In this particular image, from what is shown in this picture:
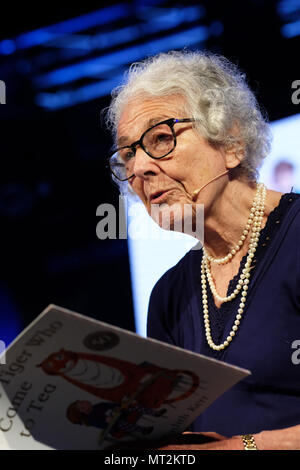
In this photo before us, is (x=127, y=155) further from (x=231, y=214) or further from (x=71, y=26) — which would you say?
(x=71, y=26)

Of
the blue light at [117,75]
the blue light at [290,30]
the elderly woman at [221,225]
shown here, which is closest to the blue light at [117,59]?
the blue light at [117,75]

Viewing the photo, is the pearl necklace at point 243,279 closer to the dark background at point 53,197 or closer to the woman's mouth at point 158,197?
the woman's mouth at point 158,197

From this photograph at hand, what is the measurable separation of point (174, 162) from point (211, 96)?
0.23 m

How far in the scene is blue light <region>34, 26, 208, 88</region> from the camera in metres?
2.74

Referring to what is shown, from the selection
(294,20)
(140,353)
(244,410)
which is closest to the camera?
(140,353)

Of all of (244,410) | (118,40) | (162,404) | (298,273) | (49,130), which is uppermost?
(118,40)

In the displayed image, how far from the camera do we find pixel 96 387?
0.96 metres

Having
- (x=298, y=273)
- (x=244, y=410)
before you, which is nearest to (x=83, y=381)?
(x=244, y=410)

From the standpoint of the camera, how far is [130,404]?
38.0 inches

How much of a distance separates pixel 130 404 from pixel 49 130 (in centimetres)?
240

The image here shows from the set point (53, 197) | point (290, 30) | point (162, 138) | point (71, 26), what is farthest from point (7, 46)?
point (162, 138)

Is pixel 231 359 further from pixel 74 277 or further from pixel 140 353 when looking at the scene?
pixel 74 277

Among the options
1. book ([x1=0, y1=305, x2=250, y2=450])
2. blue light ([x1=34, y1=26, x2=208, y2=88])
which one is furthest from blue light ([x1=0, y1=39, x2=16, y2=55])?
book ([x1=0, y1=305, x2=250, y2=450])

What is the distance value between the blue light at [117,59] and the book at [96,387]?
6.87ft
